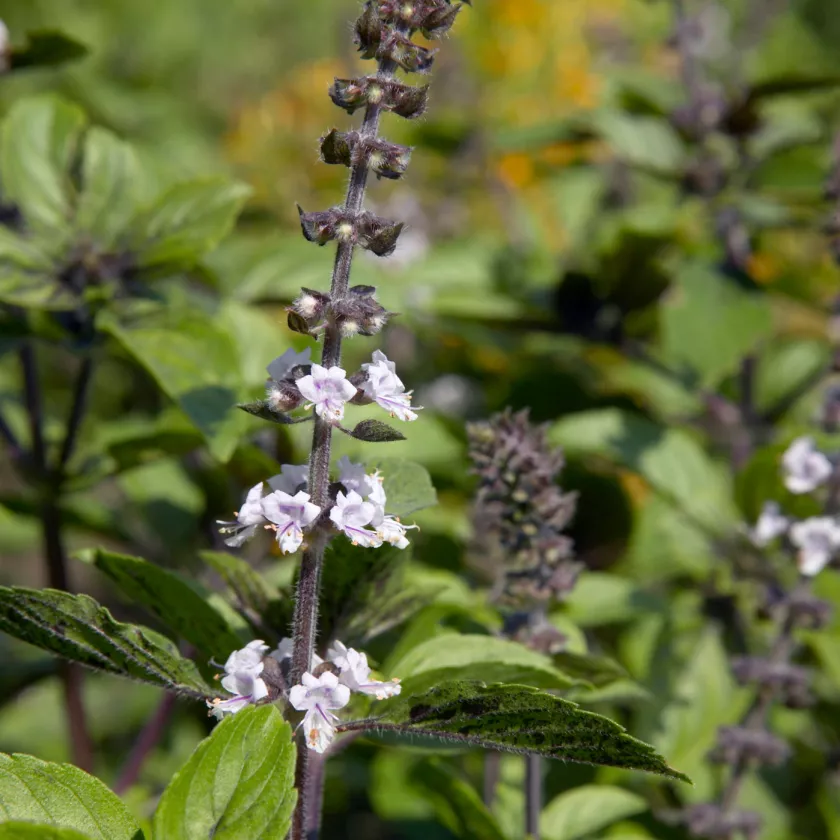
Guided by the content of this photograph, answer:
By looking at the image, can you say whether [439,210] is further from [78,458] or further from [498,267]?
[78,458]

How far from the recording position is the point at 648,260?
83.2 inches

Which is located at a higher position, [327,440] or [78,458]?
[78,458]

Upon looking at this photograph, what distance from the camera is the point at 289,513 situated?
93cm

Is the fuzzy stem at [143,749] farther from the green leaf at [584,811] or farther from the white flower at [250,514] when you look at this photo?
the white flower at [250,514]

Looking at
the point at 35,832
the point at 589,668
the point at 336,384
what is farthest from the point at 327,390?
the point at 589,668

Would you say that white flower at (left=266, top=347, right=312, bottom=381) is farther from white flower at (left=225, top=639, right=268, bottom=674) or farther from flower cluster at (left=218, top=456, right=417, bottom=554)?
white flower at (left=225, top=639, right=268, bottom=674)

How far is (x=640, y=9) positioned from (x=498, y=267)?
2769 mm

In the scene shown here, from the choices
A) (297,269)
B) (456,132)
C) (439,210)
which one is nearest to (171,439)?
(297,269)

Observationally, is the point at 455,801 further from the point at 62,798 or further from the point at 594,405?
the point at 594,405

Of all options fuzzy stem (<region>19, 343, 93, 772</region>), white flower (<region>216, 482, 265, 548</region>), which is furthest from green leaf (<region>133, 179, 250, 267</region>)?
white flower (<region>216, 482, 265, 548</region>)

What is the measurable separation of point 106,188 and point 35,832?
1.16 meters

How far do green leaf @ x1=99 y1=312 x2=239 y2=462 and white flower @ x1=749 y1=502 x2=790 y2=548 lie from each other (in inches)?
33.6

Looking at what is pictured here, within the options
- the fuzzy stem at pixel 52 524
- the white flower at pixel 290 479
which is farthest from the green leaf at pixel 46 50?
the white flower at pixel 290 479

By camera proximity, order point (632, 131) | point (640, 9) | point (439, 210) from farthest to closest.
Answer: point (640, 9)
point (439, 210)
point (632, 131)
